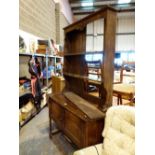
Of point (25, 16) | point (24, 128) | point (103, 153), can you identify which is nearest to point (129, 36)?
point (25, 16)

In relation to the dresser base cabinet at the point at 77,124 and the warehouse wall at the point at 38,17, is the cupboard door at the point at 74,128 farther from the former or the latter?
the warehouse wall at the point at 38,17

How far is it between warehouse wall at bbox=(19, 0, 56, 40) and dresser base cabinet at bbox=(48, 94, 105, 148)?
7.61ft

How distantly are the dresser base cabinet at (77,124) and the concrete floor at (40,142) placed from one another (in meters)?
0.40

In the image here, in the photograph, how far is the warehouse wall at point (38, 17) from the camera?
4.02 metres

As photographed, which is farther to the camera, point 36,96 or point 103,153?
point 36,96

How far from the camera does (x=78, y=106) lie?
234 cm

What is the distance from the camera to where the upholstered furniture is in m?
1.51

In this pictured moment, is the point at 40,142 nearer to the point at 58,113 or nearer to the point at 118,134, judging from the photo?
the point at 58,113

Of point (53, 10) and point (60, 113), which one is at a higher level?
point (53, 10)

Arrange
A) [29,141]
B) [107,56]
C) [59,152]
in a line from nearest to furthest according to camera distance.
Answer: [107,56]
[59,152]
[29,141]

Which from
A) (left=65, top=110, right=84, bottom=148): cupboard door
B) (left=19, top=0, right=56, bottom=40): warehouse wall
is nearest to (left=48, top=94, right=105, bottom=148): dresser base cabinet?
(left=65, top=110, right=84, bottom=148): cupboard door

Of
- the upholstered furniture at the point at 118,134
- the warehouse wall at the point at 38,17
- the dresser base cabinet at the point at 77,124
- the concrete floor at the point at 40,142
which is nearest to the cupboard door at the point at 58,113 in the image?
the dresser base cabinet at the point at 77,124
